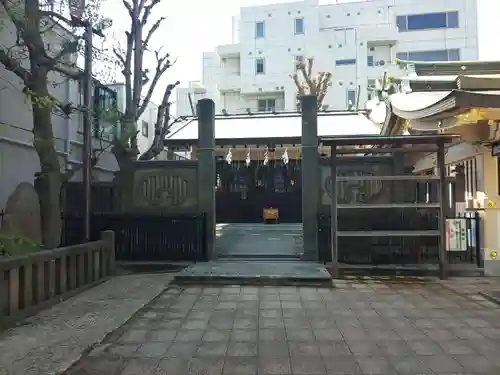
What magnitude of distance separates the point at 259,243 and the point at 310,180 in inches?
123

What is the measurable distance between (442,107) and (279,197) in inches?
532

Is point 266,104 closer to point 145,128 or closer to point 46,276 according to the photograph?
point 145,128

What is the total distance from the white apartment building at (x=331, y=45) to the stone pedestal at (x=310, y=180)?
70.2ft

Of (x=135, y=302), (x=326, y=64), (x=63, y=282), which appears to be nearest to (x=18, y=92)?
(x=63, y=282)

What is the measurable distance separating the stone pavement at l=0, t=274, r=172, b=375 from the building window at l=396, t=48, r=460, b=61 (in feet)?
103

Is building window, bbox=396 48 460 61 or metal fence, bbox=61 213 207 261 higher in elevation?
building window, bbox=396 48 460 61

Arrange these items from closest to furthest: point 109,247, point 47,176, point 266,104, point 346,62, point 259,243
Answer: point 47,176, point 109,247, point 259,243, point 346,62, point 266,104

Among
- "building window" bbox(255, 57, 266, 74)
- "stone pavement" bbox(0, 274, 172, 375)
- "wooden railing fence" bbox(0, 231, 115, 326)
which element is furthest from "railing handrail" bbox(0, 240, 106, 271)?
"building window" bbox(255, 57, 266, 74)

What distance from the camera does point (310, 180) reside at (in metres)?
11.4

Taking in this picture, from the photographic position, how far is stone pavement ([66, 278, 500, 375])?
4680mm

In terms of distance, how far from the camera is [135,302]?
294 inches

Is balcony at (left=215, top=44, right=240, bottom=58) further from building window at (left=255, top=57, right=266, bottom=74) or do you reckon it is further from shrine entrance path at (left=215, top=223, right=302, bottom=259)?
shrine entrance path at (left=215, top=223, right=302, bottom=259)

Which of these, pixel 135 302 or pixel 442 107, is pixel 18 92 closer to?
pixel 135 302

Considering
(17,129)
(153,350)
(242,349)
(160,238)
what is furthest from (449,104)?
(17,129)
